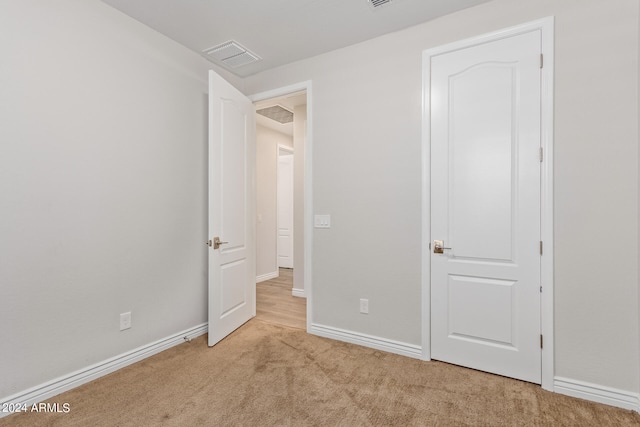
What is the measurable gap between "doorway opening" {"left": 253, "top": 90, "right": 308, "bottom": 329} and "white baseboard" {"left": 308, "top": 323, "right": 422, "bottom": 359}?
0.35 metres

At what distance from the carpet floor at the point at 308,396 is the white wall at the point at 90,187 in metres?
0.38

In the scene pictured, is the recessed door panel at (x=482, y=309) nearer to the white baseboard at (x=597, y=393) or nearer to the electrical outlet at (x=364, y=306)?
the white baseboard at (x=597, y=393)

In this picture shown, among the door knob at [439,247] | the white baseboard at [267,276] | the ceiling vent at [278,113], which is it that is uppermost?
the ceiling vent at [278,113]

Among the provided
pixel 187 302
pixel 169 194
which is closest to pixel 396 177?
pixel 169 194

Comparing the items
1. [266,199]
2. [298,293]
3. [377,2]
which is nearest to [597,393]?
[377,2]

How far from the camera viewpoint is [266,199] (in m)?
5.65

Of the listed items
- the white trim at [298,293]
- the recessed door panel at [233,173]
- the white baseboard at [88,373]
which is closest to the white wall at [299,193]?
the white trim at [298,293]

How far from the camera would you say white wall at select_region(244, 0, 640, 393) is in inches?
73.2

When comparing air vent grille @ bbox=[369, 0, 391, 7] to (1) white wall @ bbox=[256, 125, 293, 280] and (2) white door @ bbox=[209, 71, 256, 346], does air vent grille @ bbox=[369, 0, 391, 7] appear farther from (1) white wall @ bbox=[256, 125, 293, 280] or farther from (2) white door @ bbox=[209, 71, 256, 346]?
(1) white wall @ bbox=[256, 125, 293, 280]

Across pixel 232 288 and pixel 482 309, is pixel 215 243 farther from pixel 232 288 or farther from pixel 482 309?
pixel 482 309

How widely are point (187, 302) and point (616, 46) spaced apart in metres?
3.72

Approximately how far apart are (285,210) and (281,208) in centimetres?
10

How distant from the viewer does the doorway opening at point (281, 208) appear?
12.5ft

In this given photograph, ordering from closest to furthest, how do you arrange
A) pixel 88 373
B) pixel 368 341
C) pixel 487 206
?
pixel 88 373 < pixel 487 206 < pixel 368 341
